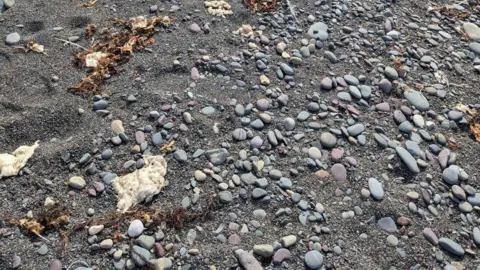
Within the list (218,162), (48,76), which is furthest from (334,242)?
(48,76)

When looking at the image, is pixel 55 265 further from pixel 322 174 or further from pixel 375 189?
pixel 375 189

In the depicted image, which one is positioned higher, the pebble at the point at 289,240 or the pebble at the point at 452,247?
the pebble at the point at 289,240

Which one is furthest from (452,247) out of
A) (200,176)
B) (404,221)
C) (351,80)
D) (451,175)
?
(200,176)

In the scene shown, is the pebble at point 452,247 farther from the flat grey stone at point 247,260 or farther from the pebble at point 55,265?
the pebble at point 55,265

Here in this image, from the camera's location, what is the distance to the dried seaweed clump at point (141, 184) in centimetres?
272

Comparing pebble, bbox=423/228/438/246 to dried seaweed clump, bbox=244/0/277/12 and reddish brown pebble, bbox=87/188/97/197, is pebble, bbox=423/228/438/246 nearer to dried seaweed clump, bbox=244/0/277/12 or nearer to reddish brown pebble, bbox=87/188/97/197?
reddish brown pebble, bbox=87/188/97/197

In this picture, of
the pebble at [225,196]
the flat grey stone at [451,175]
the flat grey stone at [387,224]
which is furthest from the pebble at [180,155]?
the flat grey stone at [451,175]

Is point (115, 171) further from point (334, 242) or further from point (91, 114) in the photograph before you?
point (334, 242)

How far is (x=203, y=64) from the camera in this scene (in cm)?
341

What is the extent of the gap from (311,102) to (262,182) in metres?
0.72

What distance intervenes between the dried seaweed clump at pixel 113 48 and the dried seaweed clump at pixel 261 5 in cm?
60

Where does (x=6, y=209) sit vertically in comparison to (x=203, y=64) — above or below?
below

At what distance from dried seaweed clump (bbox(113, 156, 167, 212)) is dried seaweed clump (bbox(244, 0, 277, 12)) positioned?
1.53m

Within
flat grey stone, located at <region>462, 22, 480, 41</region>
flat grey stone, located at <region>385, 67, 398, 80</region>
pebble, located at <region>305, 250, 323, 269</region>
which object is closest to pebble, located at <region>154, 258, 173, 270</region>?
pebble, located at <region>305, 250, 323, 269</region>
